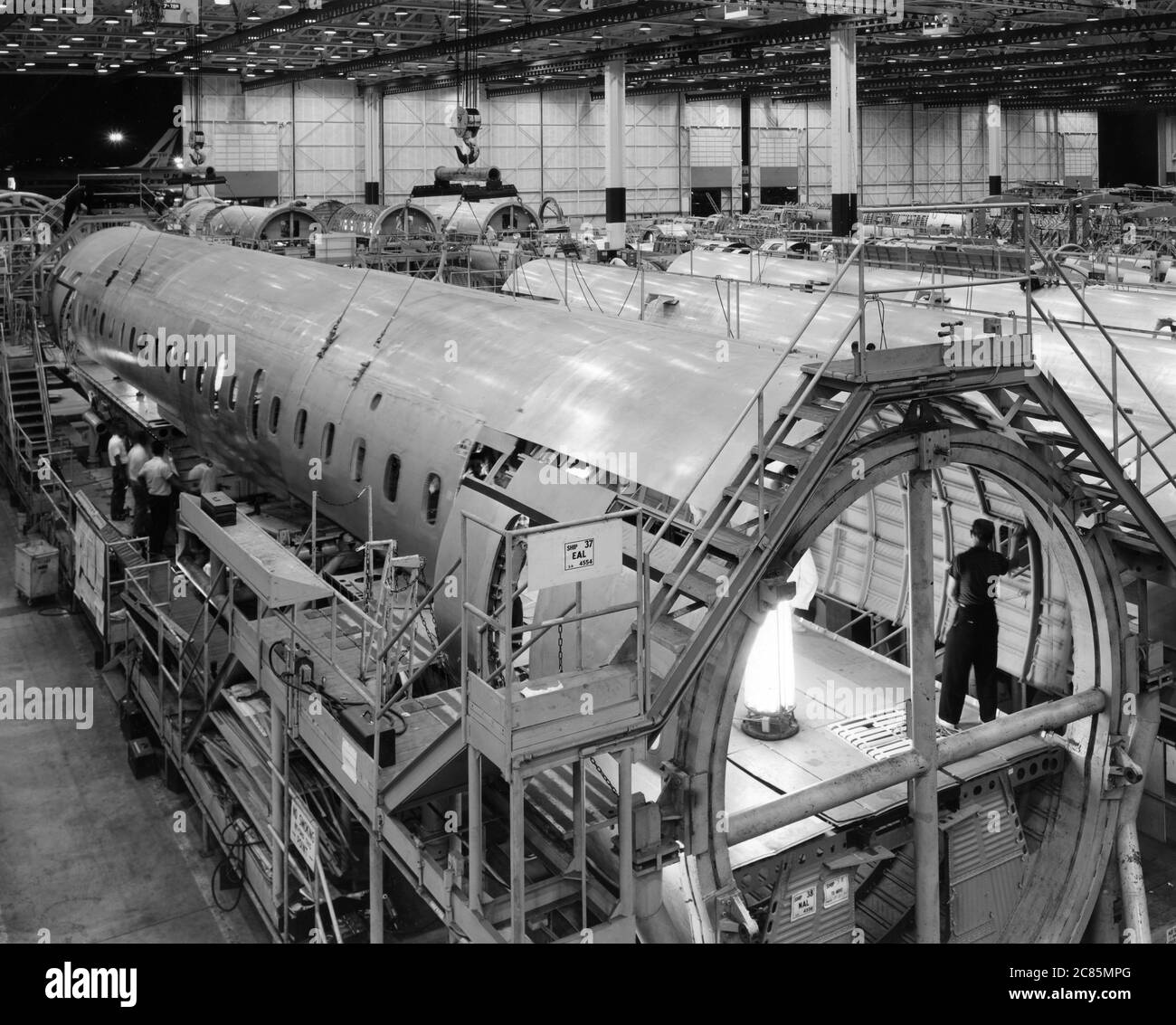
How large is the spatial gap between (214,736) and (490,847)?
20.6 ft

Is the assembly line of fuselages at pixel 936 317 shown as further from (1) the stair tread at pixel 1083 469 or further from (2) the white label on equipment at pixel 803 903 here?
(2) the white label on equipment at pixel 803 903

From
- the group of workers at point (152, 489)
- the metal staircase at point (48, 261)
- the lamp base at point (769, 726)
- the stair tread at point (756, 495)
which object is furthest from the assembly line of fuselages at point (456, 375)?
the metal staircase at point (48, 261)

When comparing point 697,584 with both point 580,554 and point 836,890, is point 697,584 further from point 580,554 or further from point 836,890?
point 836,890

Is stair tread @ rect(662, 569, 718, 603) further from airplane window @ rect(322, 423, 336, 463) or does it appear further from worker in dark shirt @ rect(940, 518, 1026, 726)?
airplane window @ rect(322, 423, 336, 463)

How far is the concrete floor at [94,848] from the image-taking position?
1250 cm

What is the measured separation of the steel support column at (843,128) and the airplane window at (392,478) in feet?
106

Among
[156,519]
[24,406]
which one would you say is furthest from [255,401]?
[24,406]

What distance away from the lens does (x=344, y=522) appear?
48.7ft

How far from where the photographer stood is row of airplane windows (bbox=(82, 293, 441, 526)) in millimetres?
12664

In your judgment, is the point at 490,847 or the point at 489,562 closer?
the point at 490,847

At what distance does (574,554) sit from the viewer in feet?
24.7
